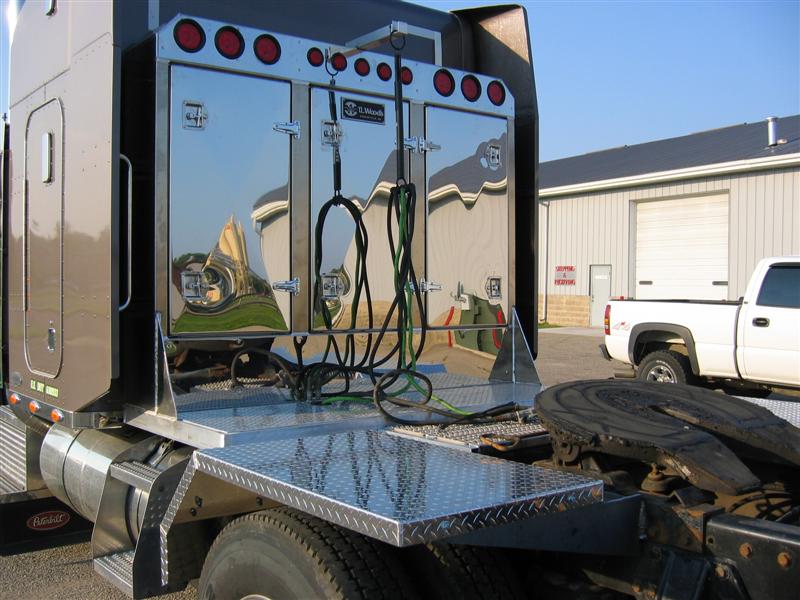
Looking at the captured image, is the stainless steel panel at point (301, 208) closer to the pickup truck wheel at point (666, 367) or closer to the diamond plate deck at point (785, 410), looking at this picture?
the diamond plate deck at point (785, 410)

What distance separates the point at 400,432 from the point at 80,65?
2.48 meters

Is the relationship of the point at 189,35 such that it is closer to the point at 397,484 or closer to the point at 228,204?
the point at 228,204

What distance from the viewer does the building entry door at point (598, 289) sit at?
2700cm

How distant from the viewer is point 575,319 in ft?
91.7

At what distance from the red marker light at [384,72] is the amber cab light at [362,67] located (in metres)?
0.08

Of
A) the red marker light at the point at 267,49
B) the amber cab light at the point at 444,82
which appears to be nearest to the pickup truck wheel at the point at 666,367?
the amber cab light at the point at 444,82

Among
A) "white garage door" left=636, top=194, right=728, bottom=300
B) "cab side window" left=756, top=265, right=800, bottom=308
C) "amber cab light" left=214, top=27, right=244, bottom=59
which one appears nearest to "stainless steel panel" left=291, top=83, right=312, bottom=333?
"amber cab light" left=214, top=27, right=244, bottom=59

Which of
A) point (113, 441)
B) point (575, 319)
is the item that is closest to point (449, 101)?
point (113, 441)

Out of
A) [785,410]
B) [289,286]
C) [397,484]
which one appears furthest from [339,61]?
[785,410]

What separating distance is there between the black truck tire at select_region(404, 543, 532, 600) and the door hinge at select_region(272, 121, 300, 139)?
2.44 metres

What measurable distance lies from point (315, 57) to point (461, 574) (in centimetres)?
289

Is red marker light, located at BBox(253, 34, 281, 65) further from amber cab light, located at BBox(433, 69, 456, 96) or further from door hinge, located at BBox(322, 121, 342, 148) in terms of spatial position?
amber cab light, located at BBox(433, 69, 456, 96)

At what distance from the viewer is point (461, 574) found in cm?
245

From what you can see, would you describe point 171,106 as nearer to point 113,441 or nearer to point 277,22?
point 277,22
